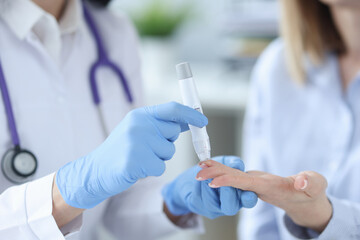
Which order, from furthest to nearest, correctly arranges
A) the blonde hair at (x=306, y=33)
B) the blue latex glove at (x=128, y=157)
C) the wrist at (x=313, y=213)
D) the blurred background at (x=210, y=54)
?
the blurred background at (x=210, y=54) < the blonde hair at (x=306, y=33) < the wrist at (x=313, y=213) < the blue latex glove at (x=128, y=157)

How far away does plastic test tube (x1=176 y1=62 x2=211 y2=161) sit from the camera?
0.73 m

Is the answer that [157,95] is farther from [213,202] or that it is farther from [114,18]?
[213,202]

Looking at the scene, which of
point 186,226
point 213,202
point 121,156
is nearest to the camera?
point 121,156

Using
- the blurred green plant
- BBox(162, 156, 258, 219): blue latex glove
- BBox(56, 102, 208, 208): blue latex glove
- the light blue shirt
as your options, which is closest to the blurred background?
the blurred green plant

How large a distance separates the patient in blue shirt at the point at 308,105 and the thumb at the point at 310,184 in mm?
231

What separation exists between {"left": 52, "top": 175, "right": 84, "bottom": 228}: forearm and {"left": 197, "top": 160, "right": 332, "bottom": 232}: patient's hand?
0.22 metres

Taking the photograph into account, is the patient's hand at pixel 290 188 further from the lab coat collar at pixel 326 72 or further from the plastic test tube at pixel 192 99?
the lab coat collar at pixel 326 72

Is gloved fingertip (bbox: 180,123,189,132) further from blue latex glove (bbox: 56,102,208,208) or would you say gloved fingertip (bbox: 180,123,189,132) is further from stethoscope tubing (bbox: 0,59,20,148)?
stethoscope tubing (bbox: 0,59,20,148)

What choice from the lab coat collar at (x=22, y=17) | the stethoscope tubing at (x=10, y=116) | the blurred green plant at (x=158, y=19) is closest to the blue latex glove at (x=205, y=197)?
the stethoscope tubing at (x=10, y=116)

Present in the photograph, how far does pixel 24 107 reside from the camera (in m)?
0.86

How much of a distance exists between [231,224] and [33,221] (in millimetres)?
1465

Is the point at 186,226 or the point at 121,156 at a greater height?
the point at 121,156

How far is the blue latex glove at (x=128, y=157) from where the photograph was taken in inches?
26.7

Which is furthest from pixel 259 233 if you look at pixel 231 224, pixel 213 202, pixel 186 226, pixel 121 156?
pixel 231 224
